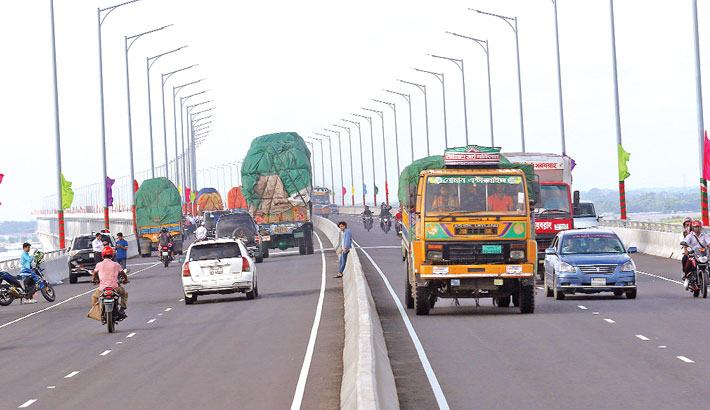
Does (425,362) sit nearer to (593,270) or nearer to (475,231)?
(475,231)

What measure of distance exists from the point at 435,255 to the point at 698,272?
21.8 ft

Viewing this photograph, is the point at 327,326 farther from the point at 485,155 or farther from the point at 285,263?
the point at 285,263

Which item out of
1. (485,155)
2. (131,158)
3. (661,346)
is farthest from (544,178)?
(131,158)

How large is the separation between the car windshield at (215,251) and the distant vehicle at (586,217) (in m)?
20.7

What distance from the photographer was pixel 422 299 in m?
24.6

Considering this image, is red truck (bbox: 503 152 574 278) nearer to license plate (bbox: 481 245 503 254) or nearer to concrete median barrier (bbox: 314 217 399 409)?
license plate (bbox: 481 245 503 254)

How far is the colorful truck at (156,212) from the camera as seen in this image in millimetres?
64625

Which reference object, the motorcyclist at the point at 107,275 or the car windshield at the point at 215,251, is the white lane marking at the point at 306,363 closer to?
the car windshield at the point at 215,251

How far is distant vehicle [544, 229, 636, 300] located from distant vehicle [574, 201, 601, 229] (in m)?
21.1

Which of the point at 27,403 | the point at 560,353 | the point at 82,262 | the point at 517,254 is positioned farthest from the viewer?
the point at 82,262

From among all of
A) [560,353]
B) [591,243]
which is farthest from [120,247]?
[560,353]

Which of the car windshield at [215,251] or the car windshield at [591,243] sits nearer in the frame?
the car windshield at [591,243]

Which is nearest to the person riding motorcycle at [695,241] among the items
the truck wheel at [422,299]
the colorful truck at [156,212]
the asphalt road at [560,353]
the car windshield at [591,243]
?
the asphalt road at [560,353]

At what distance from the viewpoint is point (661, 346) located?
1794cm
